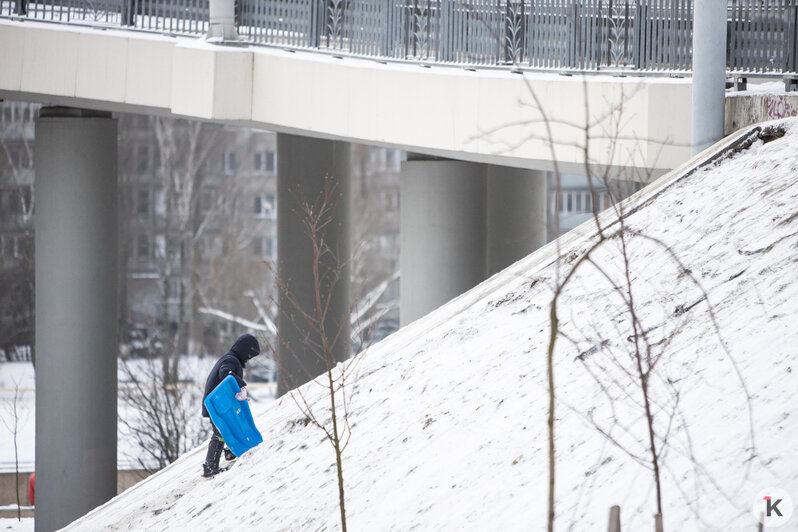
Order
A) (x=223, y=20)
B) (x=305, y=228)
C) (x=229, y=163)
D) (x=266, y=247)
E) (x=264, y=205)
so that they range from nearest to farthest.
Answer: (x=223, y=20) < (x=305, y=228) < (x=264, y=205) < (x=266, y=247) < (x=229, y=163)

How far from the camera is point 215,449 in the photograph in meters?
8.22

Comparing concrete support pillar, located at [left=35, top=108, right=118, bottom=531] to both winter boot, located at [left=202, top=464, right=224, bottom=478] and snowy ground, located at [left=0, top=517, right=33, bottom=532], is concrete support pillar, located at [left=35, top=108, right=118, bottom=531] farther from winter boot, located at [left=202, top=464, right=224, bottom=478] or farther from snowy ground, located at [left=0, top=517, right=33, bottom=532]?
winter boot, located at [left=202, top=464, right=224, bottom=478]

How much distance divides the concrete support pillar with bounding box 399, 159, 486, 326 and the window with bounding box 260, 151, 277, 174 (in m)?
32.4

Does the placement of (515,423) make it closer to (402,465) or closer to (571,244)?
(402,465)

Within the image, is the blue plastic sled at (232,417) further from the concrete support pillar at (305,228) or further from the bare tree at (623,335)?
the concrete support pillar at (305,228)

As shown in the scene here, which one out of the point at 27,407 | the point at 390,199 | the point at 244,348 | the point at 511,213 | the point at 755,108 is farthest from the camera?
the point at 390,199

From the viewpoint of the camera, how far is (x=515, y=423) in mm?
6211

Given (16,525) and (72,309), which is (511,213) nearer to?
(72,309)

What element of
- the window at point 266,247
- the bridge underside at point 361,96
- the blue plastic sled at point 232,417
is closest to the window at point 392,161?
the window at point 266,247

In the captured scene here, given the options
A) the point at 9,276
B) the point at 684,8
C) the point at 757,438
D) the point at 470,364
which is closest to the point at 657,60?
the point at 684,8

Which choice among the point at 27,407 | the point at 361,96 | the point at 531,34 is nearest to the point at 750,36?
the point at 531,34

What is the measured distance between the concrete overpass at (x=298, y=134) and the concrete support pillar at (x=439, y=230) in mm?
22

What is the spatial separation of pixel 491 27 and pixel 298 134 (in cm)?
368

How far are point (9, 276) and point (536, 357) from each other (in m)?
32.3
